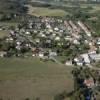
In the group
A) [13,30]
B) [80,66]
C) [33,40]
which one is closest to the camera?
[80,66]

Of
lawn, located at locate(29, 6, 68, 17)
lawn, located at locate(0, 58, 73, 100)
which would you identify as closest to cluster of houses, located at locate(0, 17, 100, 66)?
lawn, located at locate(0, 58, 73, 100)

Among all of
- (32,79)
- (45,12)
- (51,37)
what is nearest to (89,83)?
(32,79)

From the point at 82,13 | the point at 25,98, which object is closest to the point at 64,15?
the point at 82,13

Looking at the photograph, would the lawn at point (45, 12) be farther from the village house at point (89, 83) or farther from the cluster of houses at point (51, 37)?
the village house at point (89, 83)

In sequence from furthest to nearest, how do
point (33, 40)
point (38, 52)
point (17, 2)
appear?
point (17, 2)
point (33, 40)
point (38, 52)

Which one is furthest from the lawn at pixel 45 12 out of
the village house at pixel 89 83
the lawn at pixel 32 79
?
the village house at pixel 89 83

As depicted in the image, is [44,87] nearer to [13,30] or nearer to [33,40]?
[33,40]

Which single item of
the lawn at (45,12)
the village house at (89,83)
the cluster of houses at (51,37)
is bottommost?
the lawn at (45,12)
